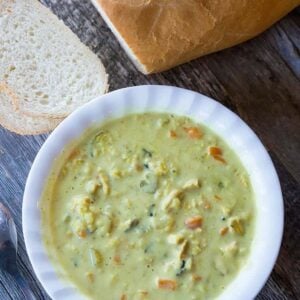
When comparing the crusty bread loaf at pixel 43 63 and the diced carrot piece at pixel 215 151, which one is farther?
the crusty bread loaf at pixel 43 63

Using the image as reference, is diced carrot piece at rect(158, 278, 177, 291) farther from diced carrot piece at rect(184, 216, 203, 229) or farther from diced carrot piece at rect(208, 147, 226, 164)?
diced carrot piece at rect(208, 147, 226, 164)

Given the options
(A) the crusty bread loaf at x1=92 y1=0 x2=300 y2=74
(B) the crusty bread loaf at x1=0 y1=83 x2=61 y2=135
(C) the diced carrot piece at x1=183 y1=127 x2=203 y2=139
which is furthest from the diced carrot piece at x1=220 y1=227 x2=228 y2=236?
(B) the crusty bread loaf at x1=0 y1=83 x2=61 y2=135

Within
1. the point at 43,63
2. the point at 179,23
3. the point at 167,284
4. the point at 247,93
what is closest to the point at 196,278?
the point at 167,284

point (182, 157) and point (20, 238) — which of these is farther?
point (20, 238)

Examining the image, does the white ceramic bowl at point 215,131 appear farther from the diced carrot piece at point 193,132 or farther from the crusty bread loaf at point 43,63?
the crusty bread loaf at point 43,63

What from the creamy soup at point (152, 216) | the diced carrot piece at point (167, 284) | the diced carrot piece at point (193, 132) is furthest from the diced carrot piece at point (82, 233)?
the diced carrot piece at point (193, 132)

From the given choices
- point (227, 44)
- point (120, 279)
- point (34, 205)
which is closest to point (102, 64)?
point (227, 44)

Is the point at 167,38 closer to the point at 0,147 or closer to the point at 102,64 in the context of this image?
the point at 102,64
